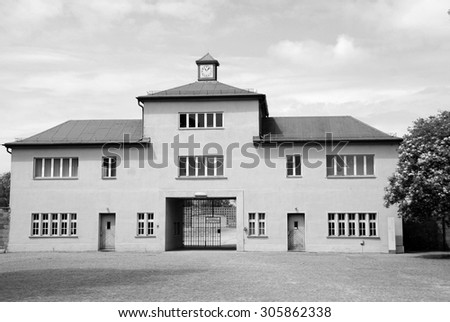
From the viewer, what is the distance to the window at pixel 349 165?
33.7 m

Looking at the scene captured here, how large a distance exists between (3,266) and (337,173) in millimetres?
19236

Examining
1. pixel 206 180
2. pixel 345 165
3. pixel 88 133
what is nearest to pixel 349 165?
pixel 345 165

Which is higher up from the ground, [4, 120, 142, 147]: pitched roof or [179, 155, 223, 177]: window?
[4, 120, 142, 147]: pitched roof

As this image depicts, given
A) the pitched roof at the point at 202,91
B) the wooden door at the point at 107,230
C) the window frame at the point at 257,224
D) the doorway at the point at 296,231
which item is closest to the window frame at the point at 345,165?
the doorway at the point at 296,231

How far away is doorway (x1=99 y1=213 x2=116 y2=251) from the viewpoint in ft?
114

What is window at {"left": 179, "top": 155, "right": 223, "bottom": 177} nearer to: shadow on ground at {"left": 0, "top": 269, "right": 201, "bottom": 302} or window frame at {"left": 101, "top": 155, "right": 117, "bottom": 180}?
window frame at {"left": 101, "top": 155, "right": 117, "bottom": 180}

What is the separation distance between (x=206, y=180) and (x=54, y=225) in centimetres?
969

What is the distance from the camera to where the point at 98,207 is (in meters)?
34.5

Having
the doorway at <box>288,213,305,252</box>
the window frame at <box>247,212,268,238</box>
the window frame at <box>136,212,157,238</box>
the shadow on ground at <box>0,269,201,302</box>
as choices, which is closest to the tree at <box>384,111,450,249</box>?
the doorway at <box>288,213,305,252</box>

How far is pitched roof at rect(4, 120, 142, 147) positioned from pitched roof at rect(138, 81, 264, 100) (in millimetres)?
2752

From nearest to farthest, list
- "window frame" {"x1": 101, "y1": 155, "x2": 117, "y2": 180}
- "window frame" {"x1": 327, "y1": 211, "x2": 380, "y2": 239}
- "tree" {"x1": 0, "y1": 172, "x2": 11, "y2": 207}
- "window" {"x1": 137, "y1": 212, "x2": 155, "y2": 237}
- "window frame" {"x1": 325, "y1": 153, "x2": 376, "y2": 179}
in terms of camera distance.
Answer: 1. "window frame" {"x1": 327, "y1": 211, "x2": 380, "y2": 239}
2. "window frame" {"x1": 325, "y1": 153, "x2": 376, "y2": 179}
3. "window" {"x1": 137, "y1": 212, "x2": 155, "y2": 237}
4. "window frame" {"x1": 101, "y1": 155, "x2": 117, "y2": 180}
5. "tree" {"x1": 0, "y1": 172, "x2": 11, "y2": 207}
